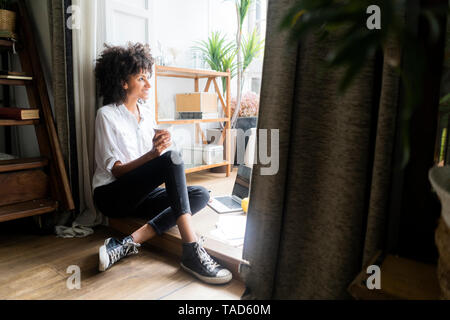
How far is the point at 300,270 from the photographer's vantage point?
1.03m

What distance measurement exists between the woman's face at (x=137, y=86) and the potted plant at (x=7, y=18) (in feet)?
2.46

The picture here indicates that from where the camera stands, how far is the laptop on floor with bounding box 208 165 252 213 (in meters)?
2.04

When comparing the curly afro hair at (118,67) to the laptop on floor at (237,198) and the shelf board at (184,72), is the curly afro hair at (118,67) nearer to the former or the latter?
the shelf board at (184,72)

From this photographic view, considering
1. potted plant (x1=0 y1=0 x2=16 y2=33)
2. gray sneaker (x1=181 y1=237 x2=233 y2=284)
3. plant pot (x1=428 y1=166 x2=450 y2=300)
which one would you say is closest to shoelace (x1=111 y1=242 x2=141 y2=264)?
gray sneaker (x1=181 y1=237 x2=233 y2=284)

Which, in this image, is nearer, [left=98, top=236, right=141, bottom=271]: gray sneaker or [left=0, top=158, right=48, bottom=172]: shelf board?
[left=98, top=236, right=141, bottom=271]: gray sneaker

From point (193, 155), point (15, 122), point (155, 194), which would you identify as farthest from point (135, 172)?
point (193, 155)

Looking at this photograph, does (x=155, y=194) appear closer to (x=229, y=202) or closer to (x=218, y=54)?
(x=229, y=202)

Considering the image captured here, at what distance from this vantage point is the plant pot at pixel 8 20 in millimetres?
1798

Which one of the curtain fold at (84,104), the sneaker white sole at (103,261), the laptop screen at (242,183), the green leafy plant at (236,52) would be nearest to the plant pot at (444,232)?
the sneaker white sole at (103,261)

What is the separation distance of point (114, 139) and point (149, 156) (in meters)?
0.25

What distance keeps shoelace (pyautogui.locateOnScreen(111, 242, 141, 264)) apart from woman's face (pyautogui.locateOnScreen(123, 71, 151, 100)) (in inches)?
31.2

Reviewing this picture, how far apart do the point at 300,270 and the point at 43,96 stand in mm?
1683

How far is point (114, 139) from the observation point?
1.70 m

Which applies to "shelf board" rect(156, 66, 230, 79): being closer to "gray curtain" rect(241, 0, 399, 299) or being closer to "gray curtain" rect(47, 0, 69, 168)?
"gray curtain" rect(47, 0, 69, 168)
